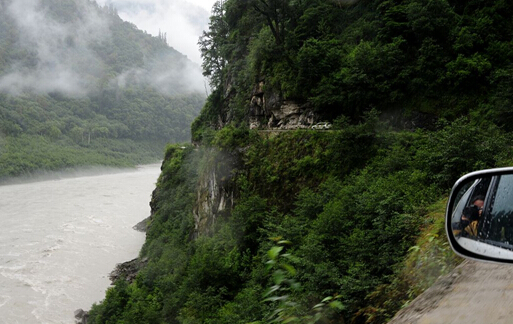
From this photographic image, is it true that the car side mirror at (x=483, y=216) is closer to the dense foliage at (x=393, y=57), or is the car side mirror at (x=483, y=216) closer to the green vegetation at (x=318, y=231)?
the green vegetation at (x=318, y=231)

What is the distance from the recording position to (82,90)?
115875 mm

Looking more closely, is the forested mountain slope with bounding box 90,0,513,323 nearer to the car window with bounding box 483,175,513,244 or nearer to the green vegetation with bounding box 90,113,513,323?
the green vegetation with bounding box 90,113,513,323

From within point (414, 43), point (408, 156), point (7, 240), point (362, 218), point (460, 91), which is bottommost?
point (7, 240)

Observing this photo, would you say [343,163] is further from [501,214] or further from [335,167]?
[501,214]

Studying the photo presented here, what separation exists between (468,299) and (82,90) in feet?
441

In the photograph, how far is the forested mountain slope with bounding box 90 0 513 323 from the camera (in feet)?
17.4

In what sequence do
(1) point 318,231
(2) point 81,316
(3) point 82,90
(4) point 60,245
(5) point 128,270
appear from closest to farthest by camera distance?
(1) point 318,231, (2) point 81,316, (5) point 128,270, (4) point 60,245, (3) point 82,90

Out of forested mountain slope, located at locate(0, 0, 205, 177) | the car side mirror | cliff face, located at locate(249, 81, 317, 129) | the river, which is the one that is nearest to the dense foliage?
cliff face, located at locate(249, 81, 317, 129)

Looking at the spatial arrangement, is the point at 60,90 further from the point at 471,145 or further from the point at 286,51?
the point at 471,145

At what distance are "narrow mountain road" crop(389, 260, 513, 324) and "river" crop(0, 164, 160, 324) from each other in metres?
18.8

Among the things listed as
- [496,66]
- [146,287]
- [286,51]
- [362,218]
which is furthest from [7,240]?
[496,66]

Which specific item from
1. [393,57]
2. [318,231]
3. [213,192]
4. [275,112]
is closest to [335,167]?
[318,231]

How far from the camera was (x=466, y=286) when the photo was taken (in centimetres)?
248

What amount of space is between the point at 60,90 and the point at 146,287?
117565mm
